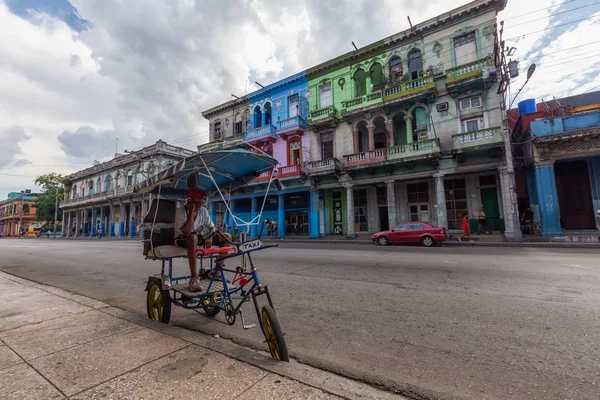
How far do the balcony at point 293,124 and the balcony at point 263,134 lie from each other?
0.86m

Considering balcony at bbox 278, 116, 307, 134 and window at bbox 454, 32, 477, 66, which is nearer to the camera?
window at bbox 454, 32, 477, 66

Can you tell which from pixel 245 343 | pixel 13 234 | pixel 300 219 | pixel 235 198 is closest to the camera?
pixel 245 343

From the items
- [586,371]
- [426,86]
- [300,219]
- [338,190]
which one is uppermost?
[426,86]

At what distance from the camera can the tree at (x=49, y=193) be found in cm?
5409

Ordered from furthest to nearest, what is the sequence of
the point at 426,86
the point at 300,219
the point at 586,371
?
1. the point at 300,219
2. the point at 426,86
3. the point at 586,371

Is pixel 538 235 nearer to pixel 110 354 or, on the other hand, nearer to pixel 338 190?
pixel 338 190

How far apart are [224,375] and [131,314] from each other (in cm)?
280

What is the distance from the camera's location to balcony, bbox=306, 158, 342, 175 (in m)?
21.2

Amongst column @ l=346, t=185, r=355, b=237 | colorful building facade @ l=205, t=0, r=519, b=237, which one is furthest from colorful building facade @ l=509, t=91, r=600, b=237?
column @ l=346, t=185, r=355, b=237

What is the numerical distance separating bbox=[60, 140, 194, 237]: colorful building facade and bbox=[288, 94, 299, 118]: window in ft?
61.0

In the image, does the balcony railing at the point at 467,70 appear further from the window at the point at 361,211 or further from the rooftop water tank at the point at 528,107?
the window at the point at 361,211

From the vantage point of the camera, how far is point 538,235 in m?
16.5

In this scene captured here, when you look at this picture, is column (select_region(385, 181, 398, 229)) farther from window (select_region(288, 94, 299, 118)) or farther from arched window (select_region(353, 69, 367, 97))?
window (select_region(288, 94, 299, 118))

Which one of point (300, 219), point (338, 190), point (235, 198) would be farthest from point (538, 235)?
point (235, 198)
